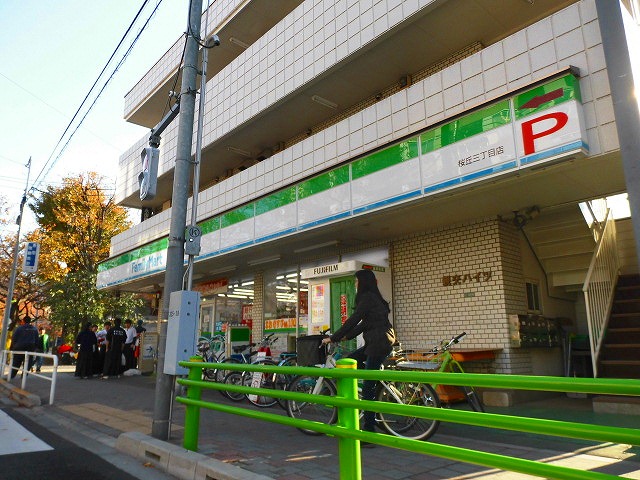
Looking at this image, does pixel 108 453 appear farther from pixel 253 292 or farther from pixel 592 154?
pixel 253 292

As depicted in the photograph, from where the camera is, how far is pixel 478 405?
6.35 m

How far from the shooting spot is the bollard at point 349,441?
3.12m

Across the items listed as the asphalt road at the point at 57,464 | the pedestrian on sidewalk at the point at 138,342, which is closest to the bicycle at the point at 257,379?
the asphalt road at the point at 57,464

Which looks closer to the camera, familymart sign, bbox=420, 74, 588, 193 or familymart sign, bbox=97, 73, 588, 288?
familymart sign, bbox=420, 74, 588, 193

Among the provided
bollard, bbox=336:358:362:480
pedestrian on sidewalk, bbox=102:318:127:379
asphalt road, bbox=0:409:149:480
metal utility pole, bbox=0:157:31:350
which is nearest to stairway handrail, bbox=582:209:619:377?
bollard, bbox=336:358:362:480

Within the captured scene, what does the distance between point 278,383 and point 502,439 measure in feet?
12.9

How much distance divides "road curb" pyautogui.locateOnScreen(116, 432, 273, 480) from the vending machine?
531 cm

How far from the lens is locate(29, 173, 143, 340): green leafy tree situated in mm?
24719

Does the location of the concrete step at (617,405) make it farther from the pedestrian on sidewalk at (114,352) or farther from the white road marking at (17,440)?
the pedestrian on sidewalk at (114,352)

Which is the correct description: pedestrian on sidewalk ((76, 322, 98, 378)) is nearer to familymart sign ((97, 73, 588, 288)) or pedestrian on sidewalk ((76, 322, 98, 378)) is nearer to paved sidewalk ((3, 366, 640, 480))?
familymart sign ((97, 73, 588, 288))

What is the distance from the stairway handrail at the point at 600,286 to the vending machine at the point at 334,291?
3.91 m

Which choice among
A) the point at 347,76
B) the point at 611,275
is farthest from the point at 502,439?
the point at 347,76

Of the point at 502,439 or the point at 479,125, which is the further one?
the point at 479,125

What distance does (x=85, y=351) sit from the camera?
14.7 m
